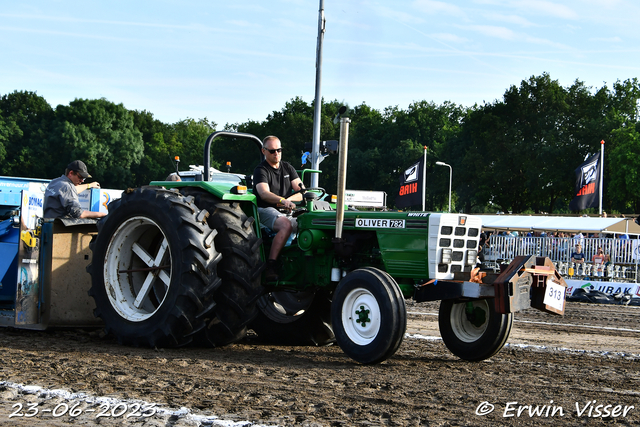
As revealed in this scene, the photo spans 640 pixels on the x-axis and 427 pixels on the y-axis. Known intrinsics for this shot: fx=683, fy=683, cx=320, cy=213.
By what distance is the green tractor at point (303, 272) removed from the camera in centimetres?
558

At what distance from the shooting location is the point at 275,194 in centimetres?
676

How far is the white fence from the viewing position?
695 inches

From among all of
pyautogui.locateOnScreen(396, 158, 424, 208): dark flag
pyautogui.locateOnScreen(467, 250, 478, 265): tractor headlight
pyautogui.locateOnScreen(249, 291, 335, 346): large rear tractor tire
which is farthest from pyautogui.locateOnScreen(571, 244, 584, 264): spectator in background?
pyautogui.locateOnScreen(467, 250, 478, 265): tractor headlight

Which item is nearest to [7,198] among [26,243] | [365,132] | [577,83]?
[26,243]

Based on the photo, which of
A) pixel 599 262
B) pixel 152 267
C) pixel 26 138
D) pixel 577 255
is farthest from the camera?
pixel 26 138

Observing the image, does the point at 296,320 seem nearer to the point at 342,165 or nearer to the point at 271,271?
the point at 271,271

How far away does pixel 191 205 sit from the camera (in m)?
6.25

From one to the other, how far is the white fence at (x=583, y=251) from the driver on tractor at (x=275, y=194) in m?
10.3

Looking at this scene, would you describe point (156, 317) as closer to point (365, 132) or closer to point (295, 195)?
point (295, 195)

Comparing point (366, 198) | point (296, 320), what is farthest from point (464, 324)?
point (366, 198)

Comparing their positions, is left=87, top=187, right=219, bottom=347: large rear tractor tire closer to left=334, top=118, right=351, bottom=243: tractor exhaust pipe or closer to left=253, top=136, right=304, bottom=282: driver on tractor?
left=253, top=136, right=304, bottom=282: driver on tractor

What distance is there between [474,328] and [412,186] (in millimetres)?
22840

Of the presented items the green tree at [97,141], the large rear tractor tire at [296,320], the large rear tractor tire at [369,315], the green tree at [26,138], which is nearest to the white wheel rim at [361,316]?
the large rear tractor tire at [369,315]

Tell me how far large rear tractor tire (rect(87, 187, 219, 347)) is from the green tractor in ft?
0.03
